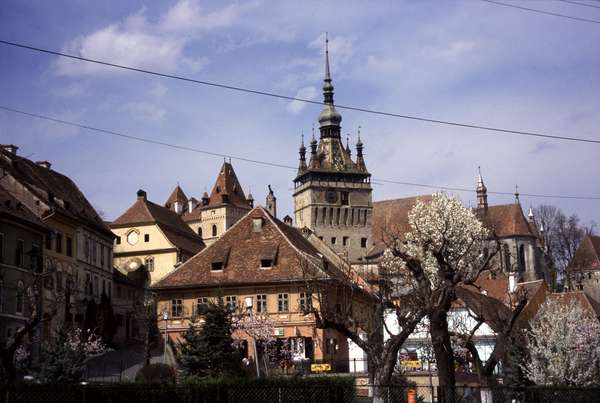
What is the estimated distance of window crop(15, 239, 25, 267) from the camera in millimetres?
45938

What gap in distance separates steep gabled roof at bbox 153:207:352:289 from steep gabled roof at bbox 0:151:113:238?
30.3 feet

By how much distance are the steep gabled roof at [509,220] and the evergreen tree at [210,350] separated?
272 feet

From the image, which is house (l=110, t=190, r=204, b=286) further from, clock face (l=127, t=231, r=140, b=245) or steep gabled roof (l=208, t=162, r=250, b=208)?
steep gabled roof (l=208, t=162, r=250, b=208)

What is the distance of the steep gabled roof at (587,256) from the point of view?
4168 inches

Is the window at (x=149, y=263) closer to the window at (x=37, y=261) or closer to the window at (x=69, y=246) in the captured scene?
the window at (x=69, y=246)

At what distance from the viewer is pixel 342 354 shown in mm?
52812

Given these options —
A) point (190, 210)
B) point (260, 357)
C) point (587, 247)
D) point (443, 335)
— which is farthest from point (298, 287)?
point (190, 210)

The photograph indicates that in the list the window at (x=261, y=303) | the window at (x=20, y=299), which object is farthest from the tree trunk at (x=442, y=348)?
the window at (x=261, y=303)

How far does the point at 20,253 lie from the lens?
152ft

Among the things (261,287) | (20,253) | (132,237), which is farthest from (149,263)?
(20,253)

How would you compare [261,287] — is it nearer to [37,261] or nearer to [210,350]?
[37,261]

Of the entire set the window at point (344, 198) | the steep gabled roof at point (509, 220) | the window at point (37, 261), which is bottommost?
the window at point (37, 261)

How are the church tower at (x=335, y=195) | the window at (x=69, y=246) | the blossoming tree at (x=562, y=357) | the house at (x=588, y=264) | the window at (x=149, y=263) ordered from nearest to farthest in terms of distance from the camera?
1. the blossoming tree at (x=562, y=357)
2. the window at (x=69, y=246)
3. the window at (x=149, y=263)
4. the house at (x=588, y=264)
5. the church tower at (x=335, y=195)

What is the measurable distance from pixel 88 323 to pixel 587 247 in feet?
227
